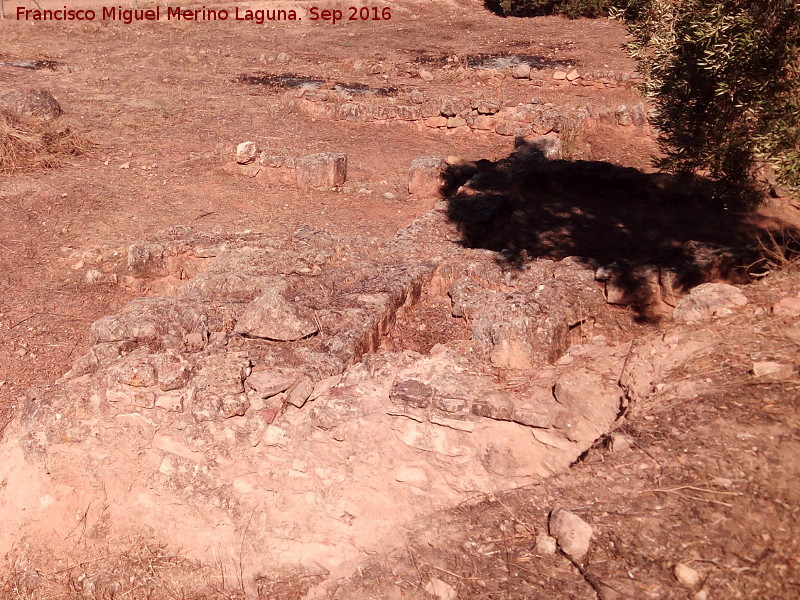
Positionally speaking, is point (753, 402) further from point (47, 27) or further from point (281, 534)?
point (47, 27)

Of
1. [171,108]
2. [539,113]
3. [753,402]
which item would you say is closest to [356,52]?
[171,108]

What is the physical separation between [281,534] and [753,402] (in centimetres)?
341

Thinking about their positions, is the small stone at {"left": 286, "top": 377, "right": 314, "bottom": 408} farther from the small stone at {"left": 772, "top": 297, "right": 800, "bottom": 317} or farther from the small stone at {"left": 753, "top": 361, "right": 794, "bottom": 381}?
the small stone at {"left": 772, "top": 297, "right": 800, "bottom": 317}

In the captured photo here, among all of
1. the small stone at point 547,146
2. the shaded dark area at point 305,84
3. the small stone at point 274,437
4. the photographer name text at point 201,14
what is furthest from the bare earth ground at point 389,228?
the small stone at point 274,437

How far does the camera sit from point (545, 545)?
4297mm

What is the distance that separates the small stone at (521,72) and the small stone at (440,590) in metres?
13.7

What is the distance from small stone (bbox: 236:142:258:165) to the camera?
37.5 feet

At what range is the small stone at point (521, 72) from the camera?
16.0m

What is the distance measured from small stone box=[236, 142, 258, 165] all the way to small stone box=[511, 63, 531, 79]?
7111 millimetres

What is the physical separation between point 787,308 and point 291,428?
381cm

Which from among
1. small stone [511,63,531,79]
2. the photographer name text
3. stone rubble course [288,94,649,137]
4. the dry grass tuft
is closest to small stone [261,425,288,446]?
the dry grass tuft

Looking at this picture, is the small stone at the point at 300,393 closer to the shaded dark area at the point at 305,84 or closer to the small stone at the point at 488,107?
the small stone at the point at 488,107

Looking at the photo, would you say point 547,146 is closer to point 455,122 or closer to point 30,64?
point 455,122

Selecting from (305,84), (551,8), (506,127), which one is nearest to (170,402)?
(506,127)
